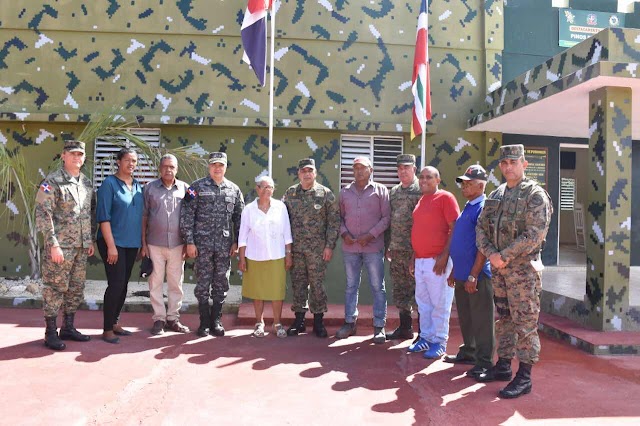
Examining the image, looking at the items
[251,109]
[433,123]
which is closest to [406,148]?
[433,123]

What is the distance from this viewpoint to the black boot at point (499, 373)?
402 centimetres

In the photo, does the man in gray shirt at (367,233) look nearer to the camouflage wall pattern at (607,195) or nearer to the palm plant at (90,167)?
the camouflage wall pattern at (607,195)

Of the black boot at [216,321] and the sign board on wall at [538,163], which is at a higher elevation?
the sign board on wall at [538,163]

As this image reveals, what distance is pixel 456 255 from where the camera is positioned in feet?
14.1

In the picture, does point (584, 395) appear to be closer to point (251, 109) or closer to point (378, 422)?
point (378, 422)

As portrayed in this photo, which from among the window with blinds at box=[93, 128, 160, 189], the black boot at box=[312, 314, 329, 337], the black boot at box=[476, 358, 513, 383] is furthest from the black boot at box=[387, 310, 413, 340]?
the window with blinds at box=[93, 128, 160, 189]

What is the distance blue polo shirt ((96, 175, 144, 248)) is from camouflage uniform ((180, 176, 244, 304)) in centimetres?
44

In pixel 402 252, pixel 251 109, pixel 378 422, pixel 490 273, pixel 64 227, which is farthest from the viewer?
pixel 251 109

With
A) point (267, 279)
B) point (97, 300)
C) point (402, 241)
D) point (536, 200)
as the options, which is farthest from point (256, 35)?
point (536, 200)

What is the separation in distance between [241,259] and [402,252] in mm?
1616

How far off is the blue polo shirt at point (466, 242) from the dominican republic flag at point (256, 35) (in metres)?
3.37

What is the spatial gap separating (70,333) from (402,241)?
3293 millimetres

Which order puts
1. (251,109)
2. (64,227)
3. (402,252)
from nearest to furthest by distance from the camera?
1. (64,227)
2. (402,252)
3. (251,109)

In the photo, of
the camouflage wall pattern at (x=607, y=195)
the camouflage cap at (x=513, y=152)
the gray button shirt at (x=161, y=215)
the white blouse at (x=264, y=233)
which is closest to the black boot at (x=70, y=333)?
the gray button shirt at (x=161, y=215)
